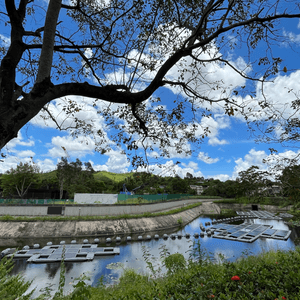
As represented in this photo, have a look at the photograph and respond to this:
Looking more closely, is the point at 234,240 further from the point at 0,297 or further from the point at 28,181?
the point at 28,181

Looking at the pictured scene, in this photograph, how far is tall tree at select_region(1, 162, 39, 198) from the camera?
42375 mm

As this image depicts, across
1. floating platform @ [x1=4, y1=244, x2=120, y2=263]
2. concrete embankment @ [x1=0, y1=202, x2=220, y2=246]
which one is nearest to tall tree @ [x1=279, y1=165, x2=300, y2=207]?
floating platform @ [x1=4, y1=244, x2=120, y2=263]

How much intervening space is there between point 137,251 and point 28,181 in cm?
3813

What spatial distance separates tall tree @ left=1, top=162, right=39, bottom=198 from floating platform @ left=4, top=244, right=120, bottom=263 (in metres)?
33.6

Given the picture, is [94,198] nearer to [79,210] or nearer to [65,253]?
[79,210]

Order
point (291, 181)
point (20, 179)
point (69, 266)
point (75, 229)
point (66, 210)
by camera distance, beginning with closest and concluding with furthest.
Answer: point (291, 181) < point (69, 266) < point (75, 229) < point (66, 210) < point (20, 179)

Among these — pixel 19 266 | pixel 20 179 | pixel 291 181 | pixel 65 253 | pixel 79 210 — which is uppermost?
pixel 20 179

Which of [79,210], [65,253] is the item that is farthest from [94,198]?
[65,253]

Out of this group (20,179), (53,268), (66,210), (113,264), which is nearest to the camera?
(53,268)

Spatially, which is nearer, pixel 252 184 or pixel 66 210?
pixel 252 184

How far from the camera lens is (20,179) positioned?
42.7 meters

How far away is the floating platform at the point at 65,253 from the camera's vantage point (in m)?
12.5

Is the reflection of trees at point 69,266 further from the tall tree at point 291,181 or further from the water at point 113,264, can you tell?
the tall tree at point 291,181

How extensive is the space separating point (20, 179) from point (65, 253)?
36.5 m
